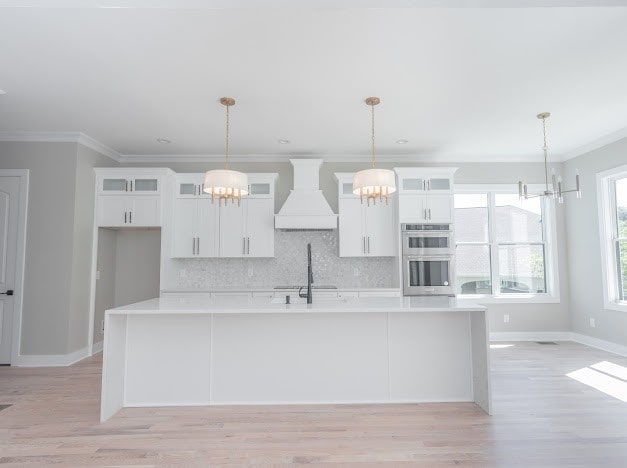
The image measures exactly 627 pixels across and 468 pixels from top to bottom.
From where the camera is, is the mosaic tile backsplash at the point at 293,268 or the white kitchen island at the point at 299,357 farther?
the mosaic tile backsplash at the point at 293,268

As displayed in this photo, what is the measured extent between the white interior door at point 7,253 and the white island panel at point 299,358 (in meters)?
3.06

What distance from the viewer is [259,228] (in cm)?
545

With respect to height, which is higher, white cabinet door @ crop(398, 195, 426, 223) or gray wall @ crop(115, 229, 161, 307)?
white cabinet door @ crop(398, 195, 426, 223)

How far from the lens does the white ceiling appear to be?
2.58 meters

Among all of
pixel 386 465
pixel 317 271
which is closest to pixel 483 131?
pixel 317 271

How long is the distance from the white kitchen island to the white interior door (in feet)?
8.08

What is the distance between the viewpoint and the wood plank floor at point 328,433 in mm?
2375

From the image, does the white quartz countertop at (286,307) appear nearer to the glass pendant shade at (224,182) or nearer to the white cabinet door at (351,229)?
the glass pendant shade at (224,182)

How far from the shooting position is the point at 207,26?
2650 mm

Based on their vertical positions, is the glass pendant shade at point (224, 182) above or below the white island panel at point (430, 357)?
above

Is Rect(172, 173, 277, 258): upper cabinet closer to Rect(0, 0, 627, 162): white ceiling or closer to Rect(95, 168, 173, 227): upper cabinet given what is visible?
Rect(95, 168, 173, 227): upper cabinet

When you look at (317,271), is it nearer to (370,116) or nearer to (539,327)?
(370,116)

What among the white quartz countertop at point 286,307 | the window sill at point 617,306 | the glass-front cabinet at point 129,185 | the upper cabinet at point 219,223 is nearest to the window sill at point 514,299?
the window sill at point 617,306

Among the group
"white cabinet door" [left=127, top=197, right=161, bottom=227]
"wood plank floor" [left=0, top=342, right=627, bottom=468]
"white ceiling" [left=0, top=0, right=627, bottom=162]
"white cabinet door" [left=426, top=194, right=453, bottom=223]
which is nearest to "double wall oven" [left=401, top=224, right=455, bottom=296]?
"white cabinet door" [left=426, top=194, right=453, bottom=223]
